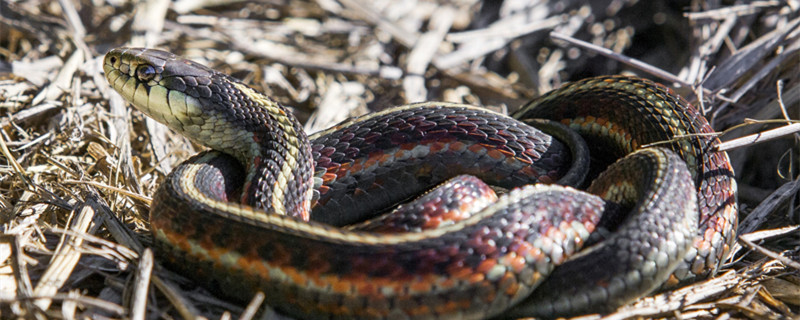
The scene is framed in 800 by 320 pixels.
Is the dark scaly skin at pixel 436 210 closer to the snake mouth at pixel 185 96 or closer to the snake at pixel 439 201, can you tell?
the snake at pixel 439 201

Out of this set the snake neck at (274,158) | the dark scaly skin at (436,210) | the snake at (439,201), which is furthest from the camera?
the snake neck at (274,158)

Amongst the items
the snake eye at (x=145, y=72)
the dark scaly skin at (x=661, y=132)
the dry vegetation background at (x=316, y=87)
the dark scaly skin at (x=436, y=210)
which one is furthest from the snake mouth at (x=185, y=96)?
the dark scaly skin at (x=661, y=132)

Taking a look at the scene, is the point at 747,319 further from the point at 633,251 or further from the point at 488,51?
the point at 488,51

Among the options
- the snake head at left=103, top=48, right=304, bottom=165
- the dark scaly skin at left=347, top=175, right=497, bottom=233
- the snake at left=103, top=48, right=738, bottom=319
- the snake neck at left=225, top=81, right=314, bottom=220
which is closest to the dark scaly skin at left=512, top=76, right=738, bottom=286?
the snake at left=103, top=48, right=738, bottom=319

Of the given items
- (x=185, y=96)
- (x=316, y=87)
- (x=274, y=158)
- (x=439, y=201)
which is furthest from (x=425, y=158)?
(x=316, y=87)

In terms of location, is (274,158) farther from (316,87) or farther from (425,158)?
(316,87)
